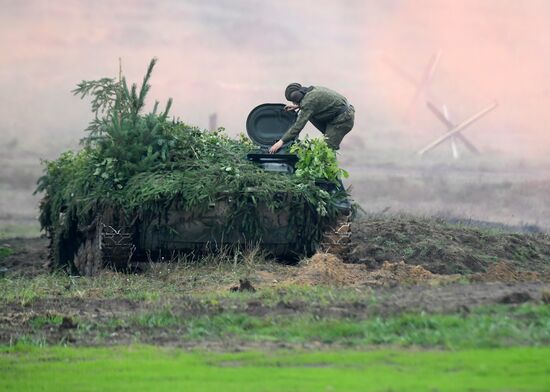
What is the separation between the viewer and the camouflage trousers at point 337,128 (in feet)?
66.0

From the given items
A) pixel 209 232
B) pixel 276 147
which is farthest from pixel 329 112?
pixel 209 232

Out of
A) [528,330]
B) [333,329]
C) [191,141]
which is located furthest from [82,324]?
[191,141]

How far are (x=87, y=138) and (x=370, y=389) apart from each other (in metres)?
11.6

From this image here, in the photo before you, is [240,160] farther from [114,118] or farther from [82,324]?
[82,324]

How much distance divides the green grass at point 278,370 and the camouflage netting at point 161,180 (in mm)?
7005

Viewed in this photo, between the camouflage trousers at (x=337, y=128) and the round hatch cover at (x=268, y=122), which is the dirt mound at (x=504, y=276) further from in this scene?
the round hatch cover at (x=268, y=122)

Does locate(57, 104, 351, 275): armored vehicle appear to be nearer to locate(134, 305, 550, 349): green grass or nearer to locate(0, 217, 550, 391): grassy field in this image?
locate(0, 217, 550, 391): grassy field

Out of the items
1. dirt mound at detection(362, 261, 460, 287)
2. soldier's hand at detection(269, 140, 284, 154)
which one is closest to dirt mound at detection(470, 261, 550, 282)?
dirt mound at detection(362, 261, 460, 287)

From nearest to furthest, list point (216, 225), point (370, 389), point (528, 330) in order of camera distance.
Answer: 1. point (370, 389)
2. point (528, 330)
3. point (216, 225)

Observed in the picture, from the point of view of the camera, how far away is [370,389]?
28.5 feet

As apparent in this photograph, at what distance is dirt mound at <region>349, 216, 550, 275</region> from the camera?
65.8ft

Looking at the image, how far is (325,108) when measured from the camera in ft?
65.6

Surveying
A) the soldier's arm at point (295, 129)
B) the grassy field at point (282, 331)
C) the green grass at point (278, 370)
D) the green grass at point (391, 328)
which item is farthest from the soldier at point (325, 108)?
the green grass at point (278, 370)

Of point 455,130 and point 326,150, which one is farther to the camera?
point 455,130
